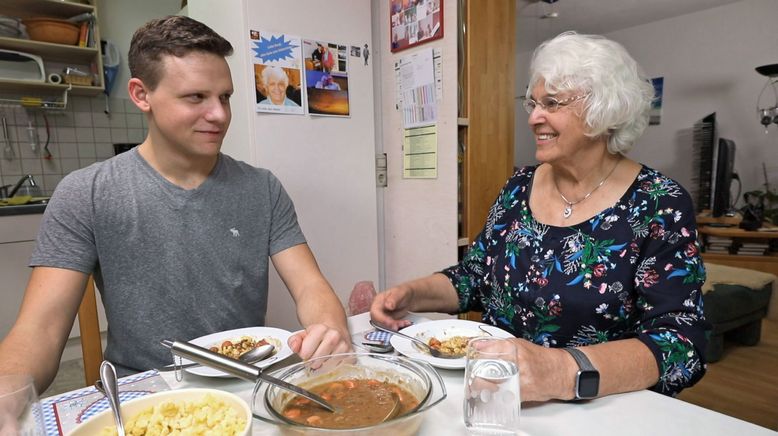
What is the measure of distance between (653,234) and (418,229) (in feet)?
4.07

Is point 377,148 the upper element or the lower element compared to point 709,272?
upper

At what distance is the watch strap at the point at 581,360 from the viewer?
0.74m

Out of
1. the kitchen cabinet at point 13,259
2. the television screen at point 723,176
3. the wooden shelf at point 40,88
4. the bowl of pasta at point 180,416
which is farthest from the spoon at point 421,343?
the television screen at point 723,176

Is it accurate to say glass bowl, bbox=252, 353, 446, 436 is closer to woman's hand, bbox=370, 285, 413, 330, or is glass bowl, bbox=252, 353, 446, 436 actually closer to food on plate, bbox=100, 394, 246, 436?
food on plate, bbox=100, 394, 246, 436

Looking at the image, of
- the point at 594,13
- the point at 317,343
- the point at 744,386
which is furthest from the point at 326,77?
the point at 594,13

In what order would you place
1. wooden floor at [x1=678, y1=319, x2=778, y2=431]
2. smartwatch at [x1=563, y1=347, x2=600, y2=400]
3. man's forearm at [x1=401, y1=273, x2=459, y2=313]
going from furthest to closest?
wooden floor at [x1=678, y1=319, x2=778, y2=431]
man's forearm at [x1=401, y1=273, x2=459, y2=313]
smartwatch at [x1=563, y1=347, x2=600, y2=400]

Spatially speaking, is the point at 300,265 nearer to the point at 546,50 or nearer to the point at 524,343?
the point at 524,343

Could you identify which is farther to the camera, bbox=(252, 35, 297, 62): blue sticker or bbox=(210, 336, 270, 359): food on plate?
bbox=(252, 35, 297, 62): blue sticker

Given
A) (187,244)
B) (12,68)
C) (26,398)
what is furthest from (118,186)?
(12,68)

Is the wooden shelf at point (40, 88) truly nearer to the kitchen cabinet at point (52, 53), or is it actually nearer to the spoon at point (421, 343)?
the kitchen cabinet at point (52, 53)

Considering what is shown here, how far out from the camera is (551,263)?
1.12 meters

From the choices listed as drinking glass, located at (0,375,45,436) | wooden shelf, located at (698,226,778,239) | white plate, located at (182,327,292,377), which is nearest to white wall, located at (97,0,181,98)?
white plate, located at (182,327,292,377)

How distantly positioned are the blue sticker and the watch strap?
1.56 m

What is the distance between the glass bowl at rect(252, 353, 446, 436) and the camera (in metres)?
0.55
